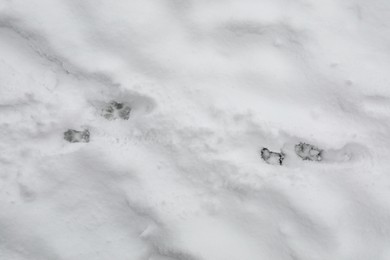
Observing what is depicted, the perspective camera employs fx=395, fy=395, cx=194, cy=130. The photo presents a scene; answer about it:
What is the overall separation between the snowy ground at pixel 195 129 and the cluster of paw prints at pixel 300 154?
17 millimetres

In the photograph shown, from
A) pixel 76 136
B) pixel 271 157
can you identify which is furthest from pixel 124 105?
pixel 271 157

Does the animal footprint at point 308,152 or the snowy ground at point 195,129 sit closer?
the snowy ground at point 195,129

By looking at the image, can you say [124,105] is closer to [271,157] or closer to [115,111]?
[115,111]

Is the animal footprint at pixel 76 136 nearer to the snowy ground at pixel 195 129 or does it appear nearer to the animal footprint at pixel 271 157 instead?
the snowy ground at pixel 195 129

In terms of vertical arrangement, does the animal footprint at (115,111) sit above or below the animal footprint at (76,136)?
above

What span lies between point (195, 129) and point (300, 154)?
0.36 metres

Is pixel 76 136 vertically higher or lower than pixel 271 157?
lower

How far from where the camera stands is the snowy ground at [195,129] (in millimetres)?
1225

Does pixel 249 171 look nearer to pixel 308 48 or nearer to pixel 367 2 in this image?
pixel 308 48

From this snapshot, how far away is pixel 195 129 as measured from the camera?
1315mm

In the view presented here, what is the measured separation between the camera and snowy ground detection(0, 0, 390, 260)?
1225 mm

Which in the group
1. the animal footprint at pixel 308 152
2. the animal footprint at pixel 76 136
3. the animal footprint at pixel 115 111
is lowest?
the animal footprint at pixel 76 136

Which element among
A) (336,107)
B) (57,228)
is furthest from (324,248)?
(57,228)

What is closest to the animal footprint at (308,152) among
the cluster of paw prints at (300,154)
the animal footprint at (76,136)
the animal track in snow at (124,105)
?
the cluster of paw prints at (300,154)
